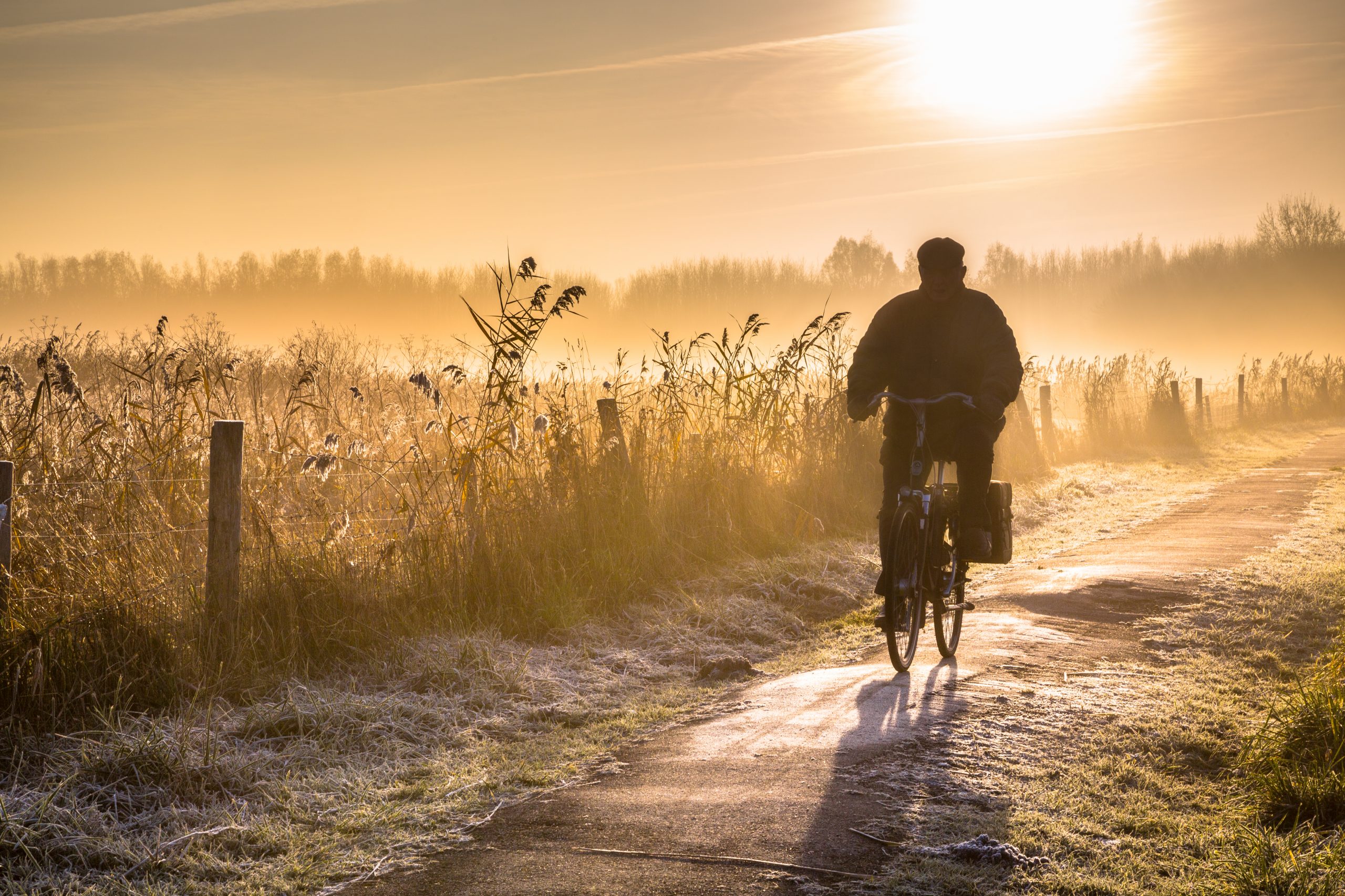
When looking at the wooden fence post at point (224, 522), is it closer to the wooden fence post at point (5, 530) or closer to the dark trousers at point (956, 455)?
the wooden fence post at point (5, 530)

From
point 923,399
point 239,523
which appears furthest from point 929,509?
point 239,523

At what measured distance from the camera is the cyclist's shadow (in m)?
3.56

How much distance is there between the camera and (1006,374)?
554 cm

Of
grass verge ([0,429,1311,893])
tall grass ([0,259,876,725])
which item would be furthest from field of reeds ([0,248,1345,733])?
grass verge ([0,429,1311,893])

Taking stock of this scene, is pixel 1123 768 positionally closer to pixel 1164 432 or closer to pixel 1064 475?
pixel 1064 475

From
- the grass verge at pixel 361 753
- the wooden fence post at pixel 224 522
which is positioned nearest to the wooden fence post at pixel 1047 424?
the grass verge at pixel 361 753

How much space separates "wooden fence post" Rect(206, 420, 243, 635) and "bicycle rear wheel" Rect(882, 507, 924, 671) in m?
3.47

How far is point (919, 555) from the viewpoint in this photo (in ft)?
18.7

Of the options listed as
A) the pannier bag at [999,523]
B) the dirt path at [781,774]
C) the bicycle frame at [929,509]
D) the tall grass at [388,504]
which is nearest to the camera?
the dirt path at [781,774]

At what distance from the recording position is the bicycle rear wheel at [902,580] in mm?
5531

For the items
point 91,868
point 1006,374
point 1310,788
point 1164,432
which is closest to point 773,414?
point 1006,374

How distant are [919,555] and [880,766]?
1.62 metres

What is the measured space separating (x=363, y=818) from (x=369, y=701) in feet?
3.89

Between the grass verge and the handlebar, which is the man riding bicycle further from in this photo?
the grass verge
